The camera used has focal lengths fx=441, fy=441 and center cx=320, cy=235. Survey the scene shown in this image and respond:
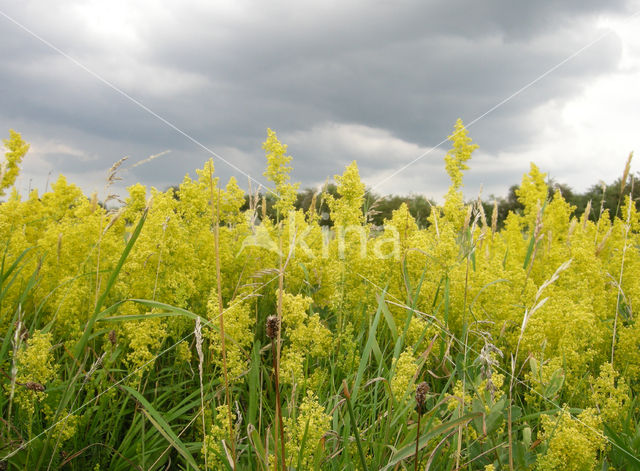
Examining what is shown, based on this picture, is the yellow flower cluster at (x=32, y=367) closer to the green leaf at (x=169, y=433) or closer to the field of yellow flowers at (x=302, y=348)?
the field of yellow flowers at (x=302, y=348)

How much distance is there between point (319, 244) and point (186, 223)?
4.58 ft

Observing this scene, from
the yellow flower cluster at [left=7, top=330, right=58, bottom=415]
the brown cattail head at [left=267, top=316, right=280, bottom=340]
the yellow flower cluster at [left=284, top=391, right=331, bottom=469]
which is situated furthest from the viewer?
the yellow flower cluster at [left=7, top=330, right=58, bottom=415]

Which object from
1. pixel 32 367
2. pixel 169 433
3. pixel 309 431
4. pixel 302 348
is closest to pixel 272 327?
pixel 309 431

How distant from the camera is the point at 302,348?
8.06 ft

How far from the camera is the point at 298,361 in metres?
2.21

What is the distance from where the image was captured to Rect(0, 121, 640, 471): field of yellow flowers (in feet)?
6.06

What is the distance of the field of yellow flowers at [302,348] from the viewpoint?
185cm

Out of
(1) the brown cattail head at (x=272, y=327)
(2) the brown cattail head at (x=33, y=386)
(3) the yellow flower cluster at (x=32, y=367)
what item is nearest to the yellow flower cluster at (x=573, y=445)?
(1) the brown cattail head at (x=272, y=327)

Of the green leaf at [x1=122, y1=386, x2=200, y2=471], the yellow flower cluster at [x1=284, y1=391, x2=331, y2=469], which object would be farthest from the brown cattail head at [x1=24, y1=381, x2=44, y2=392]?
the yellow flower cluster at [x1=284, y1=391, x2=331, y2=469]

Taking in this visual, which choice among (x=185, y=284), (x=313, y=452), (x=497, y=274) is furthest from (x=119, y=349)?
(x=497, y=274)

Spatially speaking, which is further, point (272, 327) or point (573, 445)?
point (573, 445)

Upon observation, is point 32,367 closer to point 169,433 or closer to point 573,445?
point 169,433

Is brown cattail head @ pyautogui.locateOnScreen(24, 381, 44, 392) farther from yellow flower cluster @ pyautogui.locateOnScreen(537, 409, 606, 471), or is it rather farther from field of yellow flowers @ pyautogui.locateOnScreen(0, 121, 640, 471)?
A: yellow flower cluster @ pyautogui.locateOnScreen(537, 409, 606, 471)

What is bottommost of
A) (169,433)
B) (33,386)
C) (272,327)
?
(169,433)
